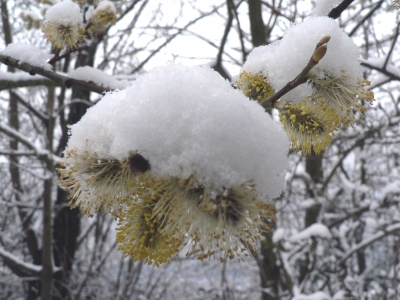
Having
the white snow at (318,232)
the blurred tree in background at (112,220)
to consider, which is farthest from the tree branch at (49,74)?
the white snow at (318,232)

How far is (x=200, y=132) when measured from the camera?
76cm

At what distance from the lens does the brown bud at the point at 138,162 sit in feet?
2.78

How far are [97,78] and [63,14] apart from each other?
66cm

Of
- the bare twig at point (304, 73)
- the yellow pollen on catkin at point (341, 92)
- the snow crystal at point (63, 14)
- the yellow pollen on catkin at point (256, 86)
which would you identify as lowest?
the bare twig at point (304, 73)

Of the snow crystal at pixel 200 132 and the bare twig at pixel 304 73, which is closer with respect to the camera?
the snow crystal at pixel 200 132

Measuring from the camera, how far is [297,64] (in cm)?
112

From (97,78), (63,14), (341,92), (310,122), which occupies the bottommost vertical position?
(310,122)

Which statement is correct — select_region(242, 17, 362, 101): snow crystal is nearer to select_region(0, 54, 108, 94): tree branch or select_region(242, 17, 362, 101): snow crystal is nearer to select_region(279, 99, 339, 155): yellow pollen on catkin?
select_region(279, 99, 339, 155): yellow pollen on catkin

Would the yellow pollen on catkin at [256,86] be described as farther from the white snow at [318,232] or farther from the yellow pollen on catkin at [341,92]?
→ the white snow at [318,232]

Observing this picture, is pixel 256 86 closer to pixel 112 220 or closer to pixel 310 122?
pixel 310 122

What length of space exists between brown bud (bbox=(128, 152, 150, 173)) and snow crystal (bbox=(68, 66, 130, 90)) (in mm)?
726

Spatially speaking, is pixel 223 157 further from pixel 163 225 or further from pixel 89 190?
pixel 89 190

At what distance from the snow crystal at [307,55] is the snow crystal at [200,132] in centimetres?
37

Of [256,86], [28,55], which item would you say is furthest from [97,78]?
[256,86]
